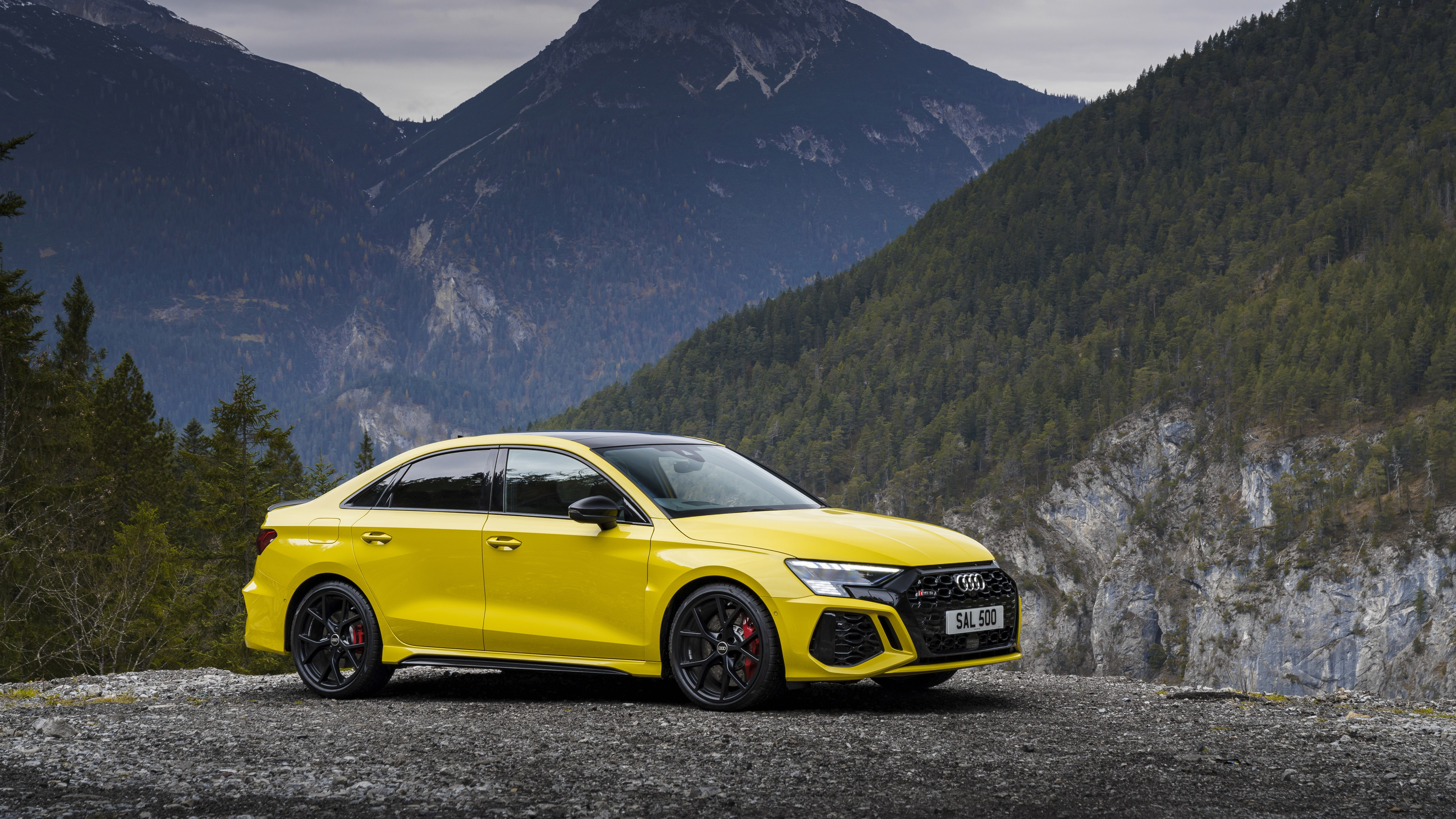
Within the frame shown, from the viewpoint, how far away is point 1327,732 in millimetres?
6422

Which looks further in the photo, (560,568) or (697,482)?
(697,482)

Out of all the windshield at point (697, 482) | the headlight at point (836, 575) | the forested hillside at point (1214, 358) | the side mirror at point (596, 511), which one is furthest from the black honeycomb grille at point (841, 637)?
the forested hillside at point (1214, 358)

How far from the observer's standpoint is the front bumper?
22.5 feet

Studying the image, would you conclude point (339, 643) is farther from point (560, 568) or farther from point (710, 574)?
point (710, 574)

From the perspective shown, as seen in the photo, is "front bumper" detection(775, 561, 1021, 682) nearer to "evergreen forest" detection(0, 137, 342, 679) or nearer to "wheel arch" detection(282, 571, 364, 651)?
"wheel arch" detection(282, 571, 364, 651)

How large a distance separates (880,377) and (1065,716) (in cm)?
18775

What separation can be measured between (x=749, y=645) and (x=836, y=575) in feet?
2.18

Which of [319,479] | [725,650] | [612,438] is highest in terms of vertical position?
[319,479]

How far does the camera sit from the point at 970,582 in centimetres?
723

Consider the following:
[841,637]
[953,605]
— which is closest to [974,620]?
[953,605]

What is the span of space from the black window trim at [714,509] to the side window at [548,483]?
6.3 inches

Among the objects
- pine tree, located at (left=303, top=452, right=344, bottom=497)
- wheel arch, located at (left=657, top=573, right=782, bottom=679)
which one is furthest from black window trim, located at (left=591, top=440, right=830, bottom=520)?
pine tree, located at (left=303, top=452, right=344, bottom=497)

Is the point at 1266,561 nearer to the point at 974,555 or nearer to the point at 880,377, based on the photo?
the point at 880,377

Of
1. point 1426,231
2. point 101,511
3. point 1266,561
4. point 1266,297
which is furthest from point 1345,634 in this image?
point 101,511
